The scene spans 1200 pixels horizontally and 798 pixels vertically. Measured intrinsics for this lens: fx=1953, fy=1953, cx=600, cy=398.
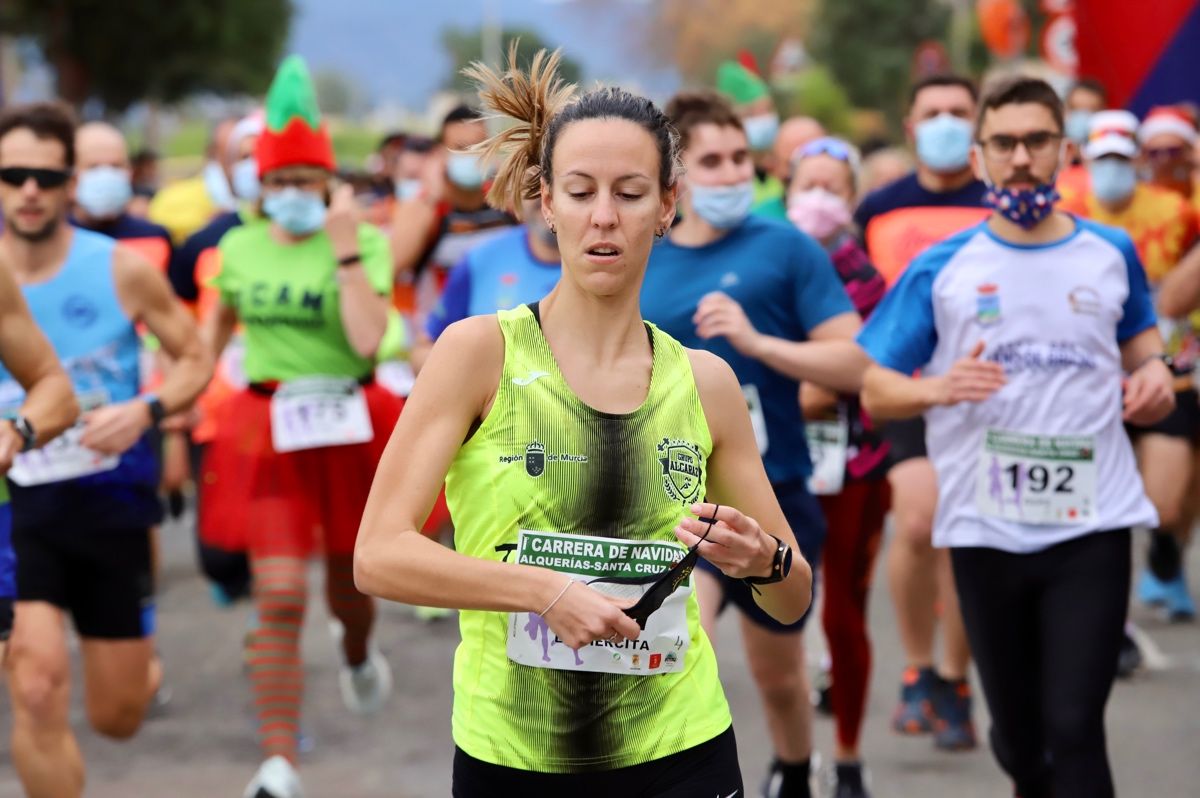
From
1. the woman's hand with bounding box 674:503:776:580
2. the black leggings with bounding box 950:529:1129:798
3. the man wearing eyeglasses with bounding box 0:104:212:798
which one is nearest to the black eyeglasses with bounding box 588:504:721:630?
the woman's hand with bounding box 674:503:776:580

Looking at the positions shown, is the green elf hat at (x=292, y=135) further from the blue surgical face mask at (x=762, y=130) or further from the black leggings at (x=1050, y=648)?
the blue surgical face mask at (x=762, y=130)

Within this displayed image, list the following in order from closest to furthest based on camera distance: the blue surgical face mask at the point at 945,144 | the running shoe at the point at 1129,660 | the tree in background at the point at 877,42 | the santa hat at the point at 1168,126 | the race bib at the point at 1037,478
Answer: the race bib at the point at 1037,478, the blue surgical face mask at the point at 945,144, the running shoe at the point at 1129,660, the santa hat at the point at 1168,126, the tree in background at the point at 877,42

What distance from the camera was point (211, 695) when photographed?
814 centimetres

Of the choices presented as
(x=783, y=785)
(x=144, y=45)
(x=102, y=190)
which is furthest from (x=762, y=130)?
(x=144, y=45)

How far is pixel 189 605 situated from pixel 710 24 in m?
135

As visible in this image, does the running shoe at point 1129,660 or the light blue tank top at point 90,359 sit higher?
the light blue tank top at point 90,359

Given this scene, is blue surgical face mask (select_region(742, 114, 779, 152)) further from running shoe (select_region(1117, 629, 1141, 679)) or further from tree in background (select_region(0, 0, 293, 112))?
tree in background (select_region(0, 0, 293, 112))

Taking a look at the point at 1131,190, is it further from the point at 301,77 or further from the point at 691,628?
the point at 691,628

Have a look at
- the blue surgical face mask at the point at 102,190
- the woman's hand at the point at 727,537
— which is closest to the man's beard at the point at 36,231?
the blue surgical face mask at the point at 102,190

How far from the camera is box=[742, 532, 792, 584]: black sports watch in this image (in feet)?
10.6

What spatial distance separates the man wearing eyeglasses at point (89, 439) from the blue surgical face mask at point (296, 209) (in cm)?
73

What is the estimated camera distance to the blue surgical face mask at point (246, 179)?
27.2 feet

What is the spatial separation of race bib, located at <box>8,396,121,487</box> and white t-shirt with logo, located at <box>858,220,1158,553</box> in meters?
2.59

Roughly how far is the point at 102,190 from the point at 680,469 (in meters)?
5.99
